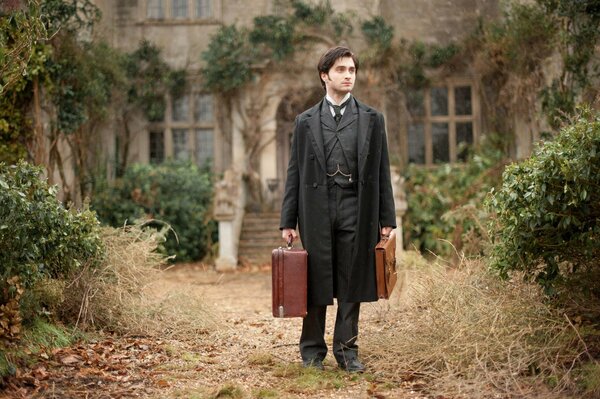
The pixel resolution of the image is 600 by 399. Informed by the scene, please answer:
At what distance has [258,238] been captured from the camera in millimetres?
13797

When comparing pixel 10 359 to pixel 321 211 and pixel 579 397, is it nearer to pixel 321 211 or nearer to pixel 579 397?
pixel 321 211

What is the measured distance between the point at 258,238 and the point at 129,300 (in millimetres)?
7206

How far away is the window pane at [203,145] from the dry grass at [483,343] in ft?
33.2

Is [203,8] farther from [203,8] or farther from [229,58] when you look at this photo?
[229,58]

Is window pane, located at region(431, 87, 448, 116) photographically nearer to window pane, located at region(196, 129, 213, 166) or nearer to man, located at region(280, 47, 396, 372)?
window pane, located at region(196, 129, 213, 166)

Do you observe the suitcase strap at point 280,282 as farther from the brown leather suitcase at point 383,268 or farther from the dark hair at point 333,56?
the dark hair at point 333,56

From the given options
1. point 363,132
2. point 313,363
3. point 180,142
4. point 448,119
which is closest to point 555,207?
point 363,132

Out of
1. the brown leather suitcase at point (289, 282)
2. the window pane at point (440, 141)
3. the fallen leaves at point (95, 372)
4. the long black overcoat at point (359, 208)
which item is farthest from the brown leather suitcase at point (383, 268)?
the window pane at point (440, 141)

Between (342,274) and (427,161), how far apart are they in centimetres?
1068

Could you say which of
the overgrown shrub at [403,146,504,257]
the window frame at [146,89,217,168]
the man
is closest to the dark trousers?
the man

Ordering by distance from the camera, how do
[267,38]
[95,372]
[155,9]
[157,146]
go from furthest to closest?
[157,146]
[155,9]
[267,38]
[95,372]

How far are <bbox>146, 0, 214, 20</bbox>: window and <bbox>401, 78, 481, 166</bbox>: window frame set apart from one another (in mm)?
4151

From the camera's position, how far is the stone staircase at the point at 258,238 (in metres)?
13.4

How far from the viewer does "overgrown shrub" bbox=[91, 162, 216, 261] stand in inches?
516
